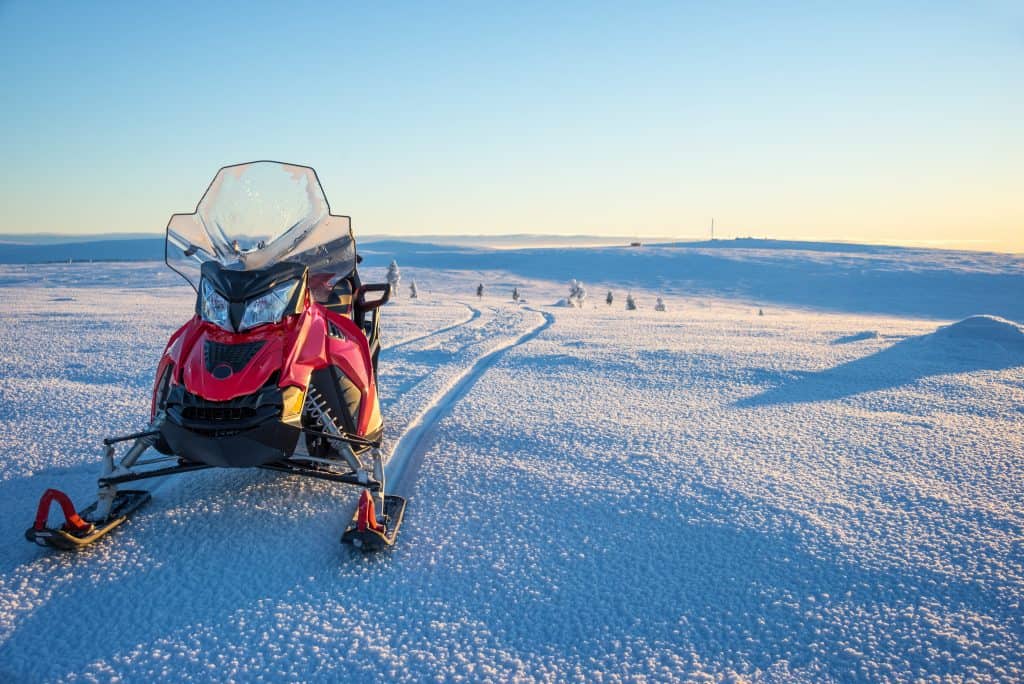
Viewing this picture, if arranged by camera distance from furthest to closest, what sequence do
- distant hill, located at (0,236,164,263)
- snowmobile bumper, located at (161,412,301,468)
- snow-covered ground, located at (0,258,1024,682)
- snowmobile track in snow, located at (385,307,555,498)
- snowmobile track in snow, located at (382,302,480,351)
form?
distant hill, located at (0,236,164,263)
snowmobile track in snow, located at (382,302,480,351)
snowmobile track in snow, located at (385,307,555,498)
snowmobile bumper, located at (161,412,301,468)
snow-covered ground, located at (0,258,1024,682)

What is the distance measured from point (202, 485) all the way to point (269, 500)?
0.56 m

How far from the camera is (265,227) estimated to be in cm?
466

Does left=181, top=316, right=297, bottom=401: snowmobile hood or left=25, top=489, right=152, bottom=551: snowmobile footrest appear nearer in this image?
left=25, top=489, right=152, bottom=551: snowmobile footrest

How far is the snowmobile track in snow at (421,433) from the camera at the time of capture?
15.2 feet

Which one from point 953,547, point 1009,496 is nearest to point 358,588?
point 953,547

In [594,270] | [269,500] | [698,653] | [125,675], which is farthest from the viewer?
[594,270]

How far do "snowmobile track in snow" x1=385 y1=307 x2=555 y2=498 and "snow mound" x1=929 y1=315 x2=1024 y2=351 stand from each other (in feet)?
23.2

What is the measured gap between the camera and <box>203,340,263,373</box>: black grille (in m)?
3.56

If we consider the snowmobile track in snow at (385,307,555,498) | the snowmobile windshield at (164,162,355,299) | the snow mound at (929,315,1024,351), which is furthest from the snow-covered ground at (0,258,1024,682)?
the snow mound at (929,315,1024,351)

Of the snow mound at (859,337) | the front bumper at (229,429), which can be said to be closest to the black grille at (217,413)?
the front bumper at (229,429)

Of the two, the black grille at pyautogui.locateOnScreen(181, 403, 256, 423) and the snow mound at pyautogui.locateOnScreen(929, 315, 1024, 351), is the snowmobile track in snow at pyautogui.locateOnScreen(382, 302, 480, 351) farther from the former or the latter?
the snow mound at pyautogui.locateOnScreen(929, 315, 1024, 351)

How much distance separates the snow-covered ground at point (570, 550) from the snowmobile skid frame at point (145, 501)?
0.34 feet

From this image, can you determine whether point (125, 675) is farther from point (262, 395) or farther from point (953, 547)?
point (953, 547)

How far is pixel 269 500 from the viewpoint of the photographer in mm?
4141
